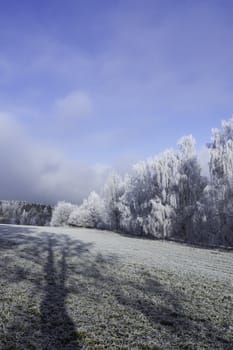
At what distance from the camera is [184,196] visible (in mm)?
30062

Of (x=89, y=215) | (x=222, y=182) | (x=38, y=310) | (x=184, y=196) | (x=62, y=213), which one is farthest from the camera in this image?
(x=62, y=213)

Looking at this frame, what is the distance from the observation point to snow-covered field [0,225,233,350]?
5.15m

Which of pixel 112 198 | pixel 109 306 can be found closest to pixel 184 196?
pixel 112 198

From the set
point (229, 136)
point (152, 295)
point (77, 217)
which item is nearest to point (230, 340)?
point (152, 295)

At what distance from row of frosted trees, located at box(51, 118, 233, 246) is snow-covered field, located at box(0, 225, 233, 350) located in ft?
48.3

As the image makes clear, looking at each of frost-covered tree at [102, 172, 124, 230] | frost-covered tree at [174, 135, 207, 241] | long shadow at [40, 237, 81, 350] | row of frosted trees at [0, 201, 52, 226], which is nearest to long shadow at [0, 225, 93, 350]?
long shadow at [40, 237, 81, 350]

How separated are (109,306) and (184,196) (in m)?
24.2

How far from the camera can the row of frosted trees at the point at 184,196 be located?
25595 mm

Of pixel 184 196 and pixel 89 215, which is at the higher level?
pixel 184 196

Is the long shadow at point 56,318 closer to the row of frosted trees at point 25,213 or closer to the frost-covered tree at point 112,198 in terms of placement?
the frost-covered tree at point 112,198

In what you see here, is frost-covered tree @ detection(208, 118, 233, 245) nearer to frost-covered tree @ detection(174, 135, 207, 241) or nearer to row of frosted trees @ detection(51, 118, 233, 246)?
row of frosted trees @ detection(51, 118, 233, 246)

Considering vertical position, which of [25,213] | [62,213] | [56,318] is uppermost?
[25,213]

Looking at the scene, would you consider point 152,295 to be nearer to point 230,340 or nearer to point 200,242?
point 230,340

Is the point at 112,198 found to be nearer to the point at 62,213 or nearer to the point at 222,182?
the point at 222,182
